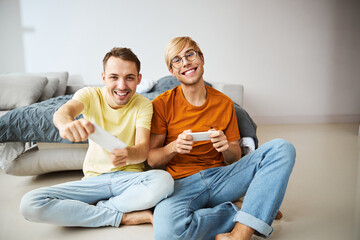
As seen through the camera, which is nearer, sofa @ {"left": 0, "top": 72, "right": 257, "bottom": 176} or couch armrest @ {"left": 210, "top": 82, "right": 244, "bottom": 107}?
sofa @ {"left": 0, "top": 72, "right": 257, "bottom": 176}

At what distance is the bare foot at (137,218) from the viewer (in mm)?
1472

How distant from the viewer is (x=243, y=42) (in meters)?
4.37

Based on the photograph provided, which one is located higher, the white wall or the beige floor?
the white wall

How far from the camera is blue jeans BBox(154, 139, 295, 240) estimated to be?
123 centimetres

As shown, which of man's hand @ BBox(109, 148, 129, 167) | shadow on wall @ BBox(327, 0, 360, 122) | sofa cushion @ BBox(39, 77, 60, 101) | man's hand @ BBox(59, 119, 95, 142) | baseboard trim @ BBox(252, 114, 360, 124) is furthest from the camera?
baseboard trim @ BBox(252, 114, 360, 124)

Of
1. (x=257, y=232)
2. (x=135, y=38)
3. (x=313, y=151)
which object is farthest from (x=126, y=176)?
(x=135, y=38)

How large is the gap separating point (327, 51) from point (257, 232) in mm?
3890

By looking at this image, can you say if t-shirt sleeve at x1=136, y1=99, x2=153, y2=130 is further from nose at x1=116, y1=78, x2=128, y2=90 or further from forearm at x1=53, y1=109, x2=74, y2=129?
forearm at x1=53, y1=109, x2=74, y2=129

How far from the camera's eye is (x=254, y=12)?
432 cm

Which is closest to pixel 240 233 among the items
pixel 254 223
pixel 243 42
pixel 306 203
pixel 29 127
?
pixel 254 223

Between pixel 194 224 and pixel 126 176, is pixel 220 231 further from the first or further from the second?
pixel 126 176

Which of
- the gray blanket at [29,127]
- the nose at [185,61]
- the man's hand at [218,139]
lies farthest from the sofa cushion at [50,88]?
the man's hand at [218,139]

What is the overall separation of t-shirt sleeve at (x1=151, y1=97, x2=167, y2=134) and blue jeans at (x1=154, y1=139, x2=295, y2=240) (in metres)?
0.26

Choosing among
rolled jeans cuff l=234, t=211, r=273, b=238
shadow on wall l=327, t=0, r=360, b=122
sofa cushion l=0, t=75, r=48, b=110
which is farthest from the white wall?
rolled jeans cuff l=234, t=211, r=273, b=238
